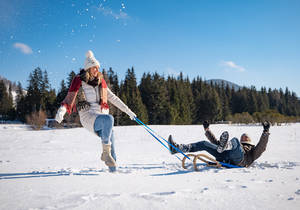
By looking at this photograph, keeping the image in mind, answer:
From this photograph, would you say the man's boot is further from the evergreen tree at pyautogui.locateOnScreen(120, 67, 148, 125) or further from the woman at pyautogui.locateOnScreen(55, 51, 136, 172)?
the evergreen tree at pyautogui.locateOnScreen(120, 67, 148, 125)

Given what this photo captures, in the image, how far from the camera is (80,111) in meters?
3.10

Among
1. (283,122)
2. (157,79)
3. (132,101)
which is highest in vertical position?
(157,79)

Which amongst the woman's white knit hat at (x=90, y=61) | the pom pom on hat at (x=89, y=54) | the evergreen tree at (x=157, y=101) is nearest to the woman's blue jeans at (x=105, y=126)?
the woman's white knit hat at (x=90, y=61)

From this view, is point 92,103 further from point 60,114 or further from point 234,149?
point 234,149

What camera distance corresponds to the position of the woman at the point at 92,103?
292 cm

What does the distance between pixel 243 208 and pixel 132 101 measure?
34907mm

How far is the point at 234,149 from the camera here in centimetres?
341

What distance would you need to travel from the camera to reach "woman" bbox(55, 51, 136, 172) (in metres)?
2.92

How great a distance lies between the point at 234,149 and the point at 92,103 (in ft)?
8.40

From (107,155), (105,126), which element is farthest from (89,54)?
(107,155)

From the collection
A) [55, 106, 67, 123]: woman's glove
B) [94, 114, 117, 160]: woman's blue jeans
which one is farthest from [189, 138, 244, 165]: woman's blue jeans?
[55, 106, 67, 123]: woman's glove

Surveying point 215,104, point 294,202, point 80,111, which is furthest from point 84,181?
point 215,104

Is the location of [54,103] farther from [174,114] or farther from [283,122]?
[283,122]

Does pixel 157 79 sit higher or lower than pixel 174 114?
higher
